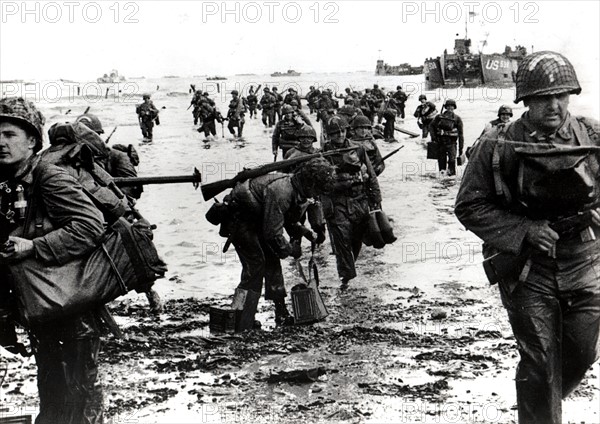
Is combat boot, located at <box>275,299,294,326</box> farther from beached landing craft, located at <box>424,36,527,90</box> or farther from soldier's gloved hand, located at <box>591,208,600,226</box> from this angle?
beached landing craft, located at <box>424,36,527,90</box>

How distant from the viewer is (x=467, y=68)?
48.1m

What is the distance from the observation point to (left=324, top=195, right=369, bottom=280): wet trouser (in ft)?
29.3

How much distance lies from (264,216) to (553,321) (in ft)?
11.6

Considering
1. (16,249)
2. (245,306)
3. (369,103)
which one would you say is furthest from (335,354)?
(369,103)

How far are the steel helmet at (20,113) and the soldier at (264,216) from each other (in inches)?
124

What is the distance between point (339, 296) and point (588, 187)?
16.1 ft

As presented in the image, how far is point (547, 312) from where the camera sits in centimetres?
401

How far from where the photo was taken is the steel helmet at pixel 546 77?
3.98 m

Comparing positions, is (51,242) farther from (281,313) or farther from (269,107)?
(269,107)

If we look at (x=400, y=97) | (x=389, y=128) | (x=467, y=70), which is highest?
(x=467, y=70)

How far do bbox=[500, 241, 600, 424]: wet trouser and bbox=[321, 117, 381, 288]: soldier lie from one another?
16.1 feet

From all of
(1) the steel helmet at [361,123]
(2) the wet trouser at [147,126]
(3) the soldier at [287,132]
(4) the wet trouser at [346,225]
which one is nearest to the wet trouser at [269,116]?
(2) the wet trouser at [147,126]

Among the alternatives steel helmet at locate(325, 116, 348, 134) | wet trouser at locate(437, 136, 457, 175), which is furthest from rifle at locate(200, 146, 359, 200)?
wet trouser at locate(437, 136, 457, 175)

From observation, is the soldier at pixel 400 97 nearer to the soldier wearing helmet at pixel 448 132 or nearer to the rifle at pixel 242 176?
the soldier wearing helmet at pixel 448 132
